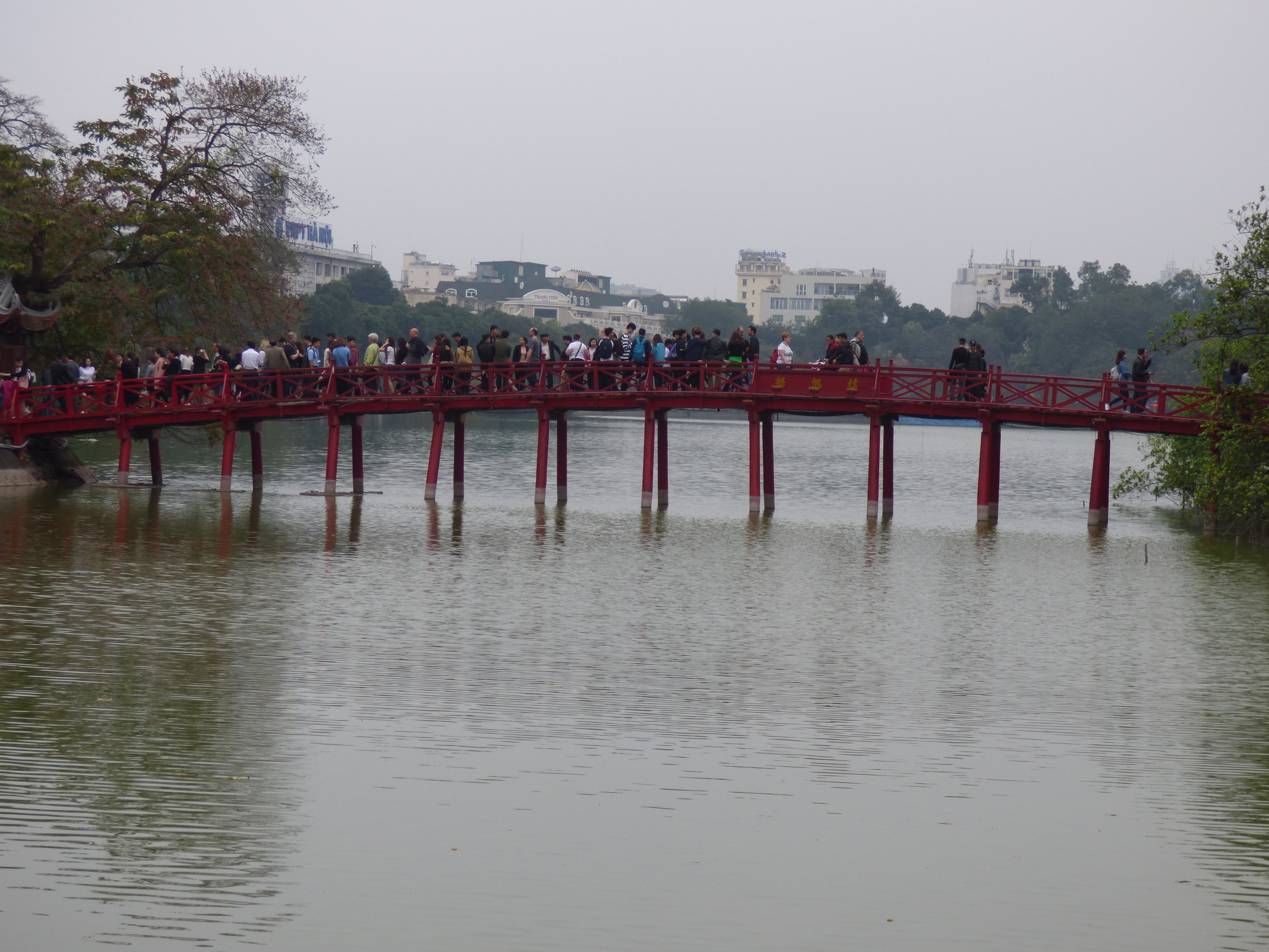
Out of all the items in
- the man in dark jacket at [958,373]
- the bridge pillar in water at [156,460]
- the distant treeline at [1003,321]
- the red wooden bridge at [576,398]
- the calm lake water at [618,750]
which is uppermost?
the distant treeline at [1003,321]

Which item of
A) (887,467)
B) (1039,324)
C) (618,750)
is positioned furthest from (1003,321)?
(618,750)

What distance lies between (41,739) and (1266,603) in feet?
58.1

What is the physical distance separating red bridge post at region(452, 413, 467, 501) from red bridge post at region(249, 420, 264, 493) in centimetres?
485

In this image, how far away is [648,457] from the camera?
3772 cm

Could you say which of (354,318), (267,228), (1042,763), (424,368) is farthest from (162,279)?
(354,318)

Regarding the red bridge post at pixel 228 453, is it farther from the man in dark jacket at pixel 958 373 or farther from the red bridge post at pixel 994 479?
the red bridge post at pixel 994 479

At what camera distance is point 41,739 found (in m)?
11.8

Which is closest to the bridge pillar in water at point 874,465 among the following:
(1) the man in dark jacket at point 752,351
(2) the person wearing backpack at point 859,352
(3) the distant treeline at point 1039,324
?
(2) the person wearing backpack at point 859,352

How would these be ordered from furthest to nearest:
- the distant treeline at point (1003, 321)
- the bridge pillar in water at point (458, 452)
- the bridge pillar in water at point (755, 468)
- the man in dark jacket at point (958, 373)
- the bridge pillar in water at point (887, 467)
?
the distant treeline at point (1003, 321) → the bridge pillar in water at point (458, 452) → the bridge pillar in water at point (887, 467) → the bridge pillar in water at point (755, 468) → the man in dark jacket at point (958, 373)

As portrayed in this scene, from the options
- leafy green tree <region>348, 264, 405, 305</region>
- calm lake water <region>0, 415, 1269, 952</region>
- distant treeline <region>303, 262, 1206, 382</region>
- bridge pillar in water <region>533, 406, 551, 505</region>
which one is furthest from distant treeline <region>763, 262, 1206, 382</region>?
calm lake water <region>0, 415, 1269, 952</region>

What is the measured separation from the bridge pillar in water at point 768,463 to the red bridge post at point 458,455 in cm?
755

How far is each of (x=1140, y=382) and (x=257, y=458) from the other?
2138 cm

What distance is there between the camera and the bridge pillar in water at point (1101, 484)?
34.5 m

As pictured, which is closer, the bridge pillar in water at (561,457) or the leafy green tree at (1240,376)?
the leafy green tree at (1240,376)
